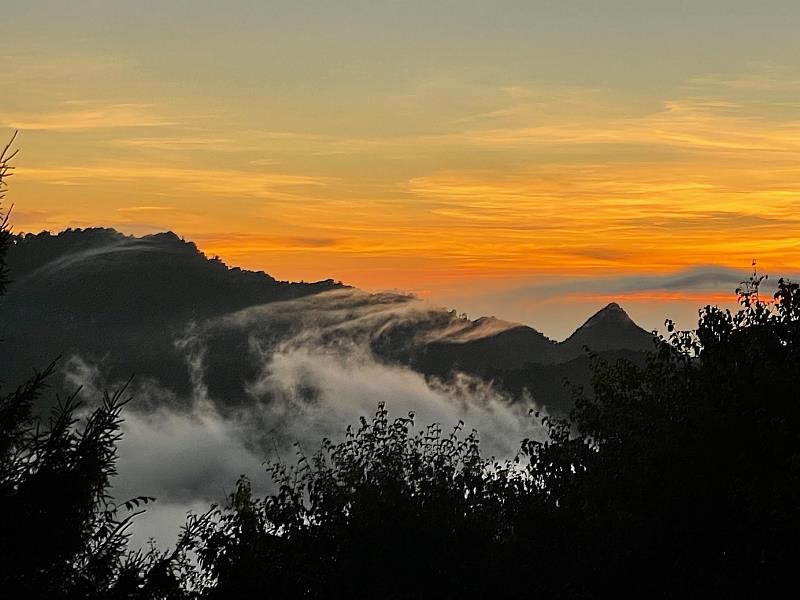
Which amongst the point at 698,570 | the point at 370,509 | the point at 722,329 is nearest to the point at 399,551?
the point at 370,509

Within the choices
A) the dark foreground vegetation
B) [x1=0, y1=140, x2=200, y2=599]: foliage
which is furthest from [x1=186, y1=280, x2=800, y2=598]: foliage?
[x1=0, y1=140, x2=200, y2=599]: foliage

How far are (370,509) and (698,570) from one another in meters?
10.5

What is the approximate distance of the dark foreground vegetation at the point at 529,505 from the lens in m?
18.8

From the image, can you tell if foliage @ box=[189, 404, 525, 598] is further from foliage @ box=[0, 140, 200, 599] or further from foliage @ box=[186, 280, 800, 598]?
foliage @ box=[0, 140, 200, 599]

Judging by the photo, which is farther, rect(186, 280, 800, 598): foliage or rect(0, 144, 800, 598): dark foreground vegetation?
rect(186, 280, 800, 598): foliage

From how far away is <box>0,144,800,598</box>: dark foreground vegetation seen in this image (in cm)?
1875

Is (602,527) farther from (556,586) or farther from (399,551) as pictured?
(399,551)

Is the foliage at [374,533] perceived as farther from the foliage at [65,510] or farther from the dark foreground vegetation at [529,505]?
the foliage at [65,510]

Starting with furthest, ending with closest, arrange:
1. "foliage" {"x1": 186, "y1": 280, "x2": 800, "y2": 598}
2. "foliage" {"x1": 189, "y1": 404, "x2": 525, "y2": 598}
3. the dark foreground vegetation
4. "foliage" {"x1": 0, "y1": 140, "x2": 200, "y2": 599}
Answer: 1. "foliage" {"x1": 189, "y1": 404, "x2": 525, "y2": 598}
2. "foliage" {"x1": 186, "y1": 280, "x2": 800, "y2": 598}
3. the dark foreground vegetation
4. "foliage" {"x1": 0, "y1": 140, "x2": 200, "y2": 599}

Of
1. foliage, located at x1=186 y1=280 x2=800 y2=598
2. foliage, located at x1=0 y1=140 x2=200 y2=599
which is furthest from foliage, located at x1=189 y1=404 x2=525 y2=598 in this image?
foliage, located at x1=0 y1=140 x2=200 y2=599

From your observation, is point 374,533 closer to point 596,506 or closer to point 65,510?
point 596,506

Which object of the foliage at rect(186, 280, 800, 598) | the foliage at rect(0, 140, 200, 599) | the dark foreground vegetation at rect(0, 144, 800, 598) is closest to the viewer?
the foliage at rect(0, 140, 200, 599)

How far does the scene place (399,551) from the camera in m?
34.1

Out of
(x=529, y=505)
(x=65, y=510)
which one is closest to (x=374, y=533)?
(x=529, y=505)
